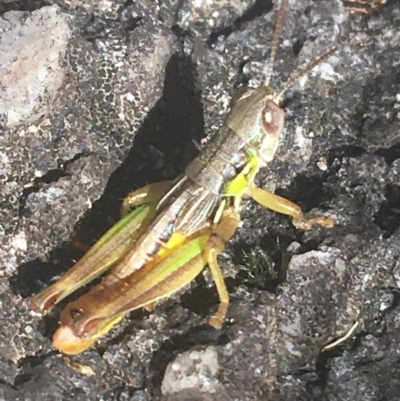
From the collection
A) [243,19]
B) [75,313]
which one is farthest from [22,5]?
[75,313]

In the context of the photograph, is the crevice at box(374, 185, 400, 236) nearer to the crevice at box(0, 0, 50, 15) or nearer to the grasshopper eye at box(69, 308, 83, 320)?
the grasshopper eye at box(69, 308, 83, 320)

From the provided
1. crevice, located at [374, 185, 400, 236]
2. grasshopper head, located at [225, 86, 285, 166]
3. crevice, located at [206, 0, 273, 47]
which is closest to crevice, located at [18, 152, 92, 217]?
grasshopper head, located at [225, 86, 285, 166]

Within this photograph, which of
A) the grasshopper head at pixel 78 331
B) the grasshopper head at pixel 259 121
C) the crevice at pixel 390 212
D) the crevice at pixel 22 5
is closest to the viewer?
the grasshopper head at pixel 78 331

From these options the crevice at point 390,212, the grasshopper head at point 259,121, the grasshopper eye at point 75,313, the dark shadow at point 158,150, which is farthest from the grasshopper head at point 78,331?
the crevice at point 390,212

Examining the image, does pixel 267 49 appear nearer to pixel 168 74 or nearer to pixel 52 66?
pixel 168 74

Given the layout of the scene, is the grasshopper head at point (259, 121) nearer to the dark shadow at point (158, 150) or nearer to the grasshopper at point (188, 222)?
the grasshopper at point (188, 222)

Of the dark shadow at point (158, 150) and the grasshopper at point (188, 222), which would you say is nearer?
the grasshopper at point (188, 222)

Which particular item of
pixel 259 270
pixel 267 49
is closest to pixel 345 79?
pixel 267 49
